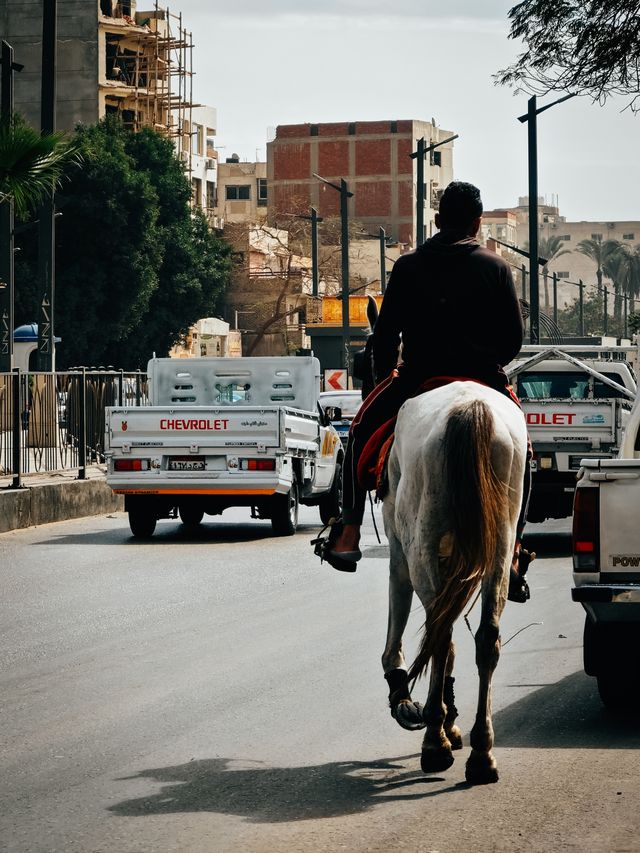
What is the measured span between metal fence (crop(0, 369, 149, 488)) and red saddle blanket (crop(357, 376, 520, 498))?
43.9ft

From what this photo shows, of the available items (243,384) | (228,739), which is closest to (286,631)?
(228,739)

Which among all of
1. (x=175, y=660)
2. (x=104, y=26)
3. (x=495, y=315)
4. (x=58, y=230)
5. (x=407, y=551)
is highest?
(x=104, y=26)

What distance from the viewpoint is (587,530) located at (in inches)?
308

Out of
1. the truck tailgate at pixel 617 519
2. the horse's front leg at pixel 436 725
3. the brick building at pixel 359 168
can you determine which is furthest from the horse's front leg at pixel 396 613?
the brick building at pixel 359 168

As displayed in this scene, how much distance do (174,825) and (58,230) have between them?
57398mm

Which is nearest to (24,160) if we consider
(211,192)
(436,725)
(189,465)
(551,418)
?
(189,465)

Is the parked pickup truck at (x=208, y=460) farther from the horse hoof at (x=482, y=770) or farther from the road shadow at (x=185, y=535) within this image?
the horse hoof at (x=482, y=770)

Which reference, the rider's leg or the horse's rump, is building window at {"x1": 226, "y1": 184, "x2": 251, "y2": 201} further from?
the horse's rump

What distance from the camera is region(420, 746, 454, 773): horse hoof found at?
261 inches

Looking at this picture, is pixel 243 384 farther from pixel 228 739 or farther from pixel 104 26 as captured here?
pixel 104 26

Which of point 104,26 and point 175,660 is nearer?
point 175,660

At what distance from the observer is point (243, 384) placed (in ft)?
72.5

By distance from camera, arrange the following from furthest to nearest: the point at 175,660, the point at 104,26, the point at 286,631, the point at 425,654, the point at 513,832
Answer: the point at 104,26, the point at 286,631, the point at 175,660, the point at 425,654, the point at 513,832

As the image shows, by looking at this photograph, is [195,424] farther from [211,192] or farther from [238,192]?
[238,192]
